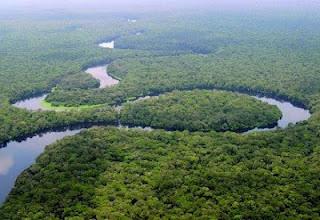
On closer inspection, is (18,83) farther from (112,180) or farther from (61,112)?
(112,180)

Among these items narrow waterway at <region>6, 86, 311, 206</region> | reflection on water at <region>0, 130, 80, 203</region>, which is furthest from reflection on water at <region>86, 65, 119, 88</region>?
reflection on water at <region>0, 130, 80, 203</region>

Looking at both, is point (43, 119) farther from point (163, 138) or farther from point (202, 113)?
point (202, 113)

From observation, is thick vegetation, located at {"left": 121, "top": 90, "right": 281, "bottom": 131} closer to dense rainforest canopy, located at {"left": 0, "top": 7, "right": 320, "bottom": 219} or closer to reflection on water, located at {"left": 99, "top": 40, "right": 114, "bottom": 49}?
dense rainforest canopy, located at {"left": 0, "top": 7, "right": 320, "bottom": 219}

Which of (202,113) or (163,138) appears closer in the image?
(163,138)

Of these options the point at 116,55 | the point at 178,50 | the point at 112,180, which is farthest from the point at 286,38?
the point at 112,180

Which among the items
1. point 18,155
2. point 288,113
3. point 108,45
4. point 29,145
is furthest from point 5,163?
point 108,45

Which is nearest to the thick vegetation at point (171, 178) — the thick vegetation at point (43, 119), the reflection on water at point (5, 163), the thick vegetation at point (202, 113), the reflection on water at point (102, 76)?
the reflection on water at point (5, 163)

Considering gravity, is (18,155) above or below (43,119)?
below
